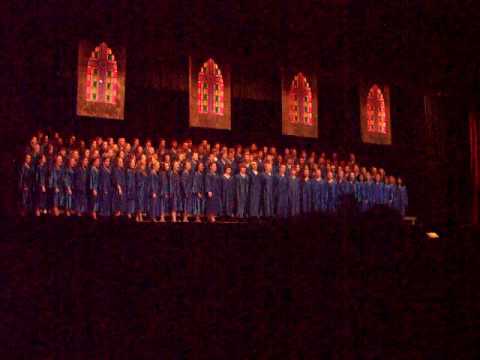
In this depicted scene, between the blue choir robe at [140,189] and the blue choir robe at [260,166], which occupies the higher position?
the blue choir robe at [260,166]

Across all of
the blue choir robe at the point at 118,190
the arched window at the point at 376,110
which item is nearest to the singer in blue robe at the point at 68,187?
the blue choir robe at the point at 118,190

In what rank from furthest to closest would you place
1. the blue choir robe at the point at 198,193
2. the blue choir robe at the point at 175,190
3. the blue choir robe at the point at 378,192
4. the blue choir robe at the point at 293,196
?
the blue choir robe at the point at 378,192 < the blue choir robe at the point at 293,196 < the blue choir robe at the point at 198,193 < the blue choir robe at the point at 175,190

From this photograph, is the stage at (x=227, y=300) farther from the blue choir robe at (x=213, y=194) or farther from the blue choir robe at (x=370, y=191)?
the blue choir robe at (x=370, y=191)

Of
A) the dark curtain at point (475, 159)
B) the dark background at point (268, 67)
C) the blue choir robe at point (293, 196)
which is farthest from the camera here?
the dark curtain at point (475, 159)

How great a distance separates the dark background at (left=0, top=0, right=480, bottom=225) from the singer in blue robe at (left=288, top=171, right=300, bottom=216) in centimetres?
165

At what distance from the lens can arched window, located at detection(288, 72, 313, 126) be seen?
15.3 meters

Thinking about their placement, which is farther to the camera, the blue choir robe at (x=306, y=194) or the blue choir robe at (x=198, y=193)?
the blue choir robe at (x=306, y=194)

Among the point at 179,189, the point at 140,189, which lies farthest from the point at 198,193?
the point at 140,189

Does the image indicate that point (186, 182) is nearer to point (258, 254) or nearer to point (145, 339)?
point (258, 254)

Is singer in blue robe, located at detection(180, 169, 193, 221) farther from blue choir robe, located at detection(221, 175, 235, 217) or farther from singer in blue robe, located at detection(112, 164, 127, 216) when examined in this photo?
singer in blue robe, located at detection(112, 164, 127, 216)

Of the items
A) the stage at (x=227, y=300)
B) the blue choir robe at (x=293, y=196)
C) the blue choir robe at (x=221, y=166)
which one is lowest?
the stage at (x=227, y=300)

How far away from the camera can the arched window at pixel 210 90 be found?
1405 centimetres

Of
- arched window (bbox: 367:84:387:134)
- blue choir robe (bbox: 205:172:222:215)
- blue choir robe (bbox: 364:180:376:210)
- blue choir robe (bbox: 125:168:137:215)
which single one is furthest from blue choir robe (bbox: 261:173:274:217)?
arched window (bbox: 367:84:387:134)

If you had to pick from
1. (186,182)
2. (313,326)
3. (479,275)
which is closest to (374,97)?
(186,182)
